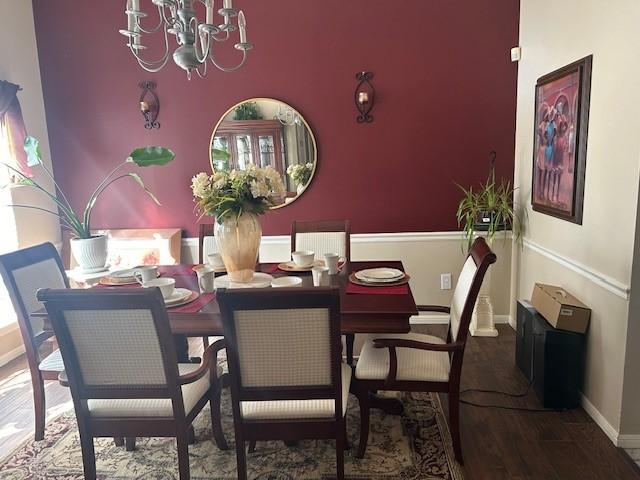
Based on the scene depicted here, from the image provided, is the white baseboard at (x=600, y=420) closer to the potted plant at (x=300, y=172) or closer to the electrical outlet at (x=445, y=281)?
the electrical outlet at (x=445, y=281)

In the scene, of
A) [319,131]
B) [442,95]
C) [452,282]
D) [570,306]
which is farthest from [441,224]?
[570,306]

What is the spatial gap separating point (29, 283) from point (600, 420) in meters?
3.09

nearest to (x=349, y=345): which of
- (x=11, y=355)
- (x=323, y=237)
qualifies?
(x=323, y=237)

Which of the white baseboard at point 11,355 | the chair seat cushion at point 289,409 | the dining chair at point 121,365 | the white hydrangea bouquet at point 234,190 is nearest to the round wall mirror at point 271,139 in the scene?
the white hydrangea bouquet at point 234,190

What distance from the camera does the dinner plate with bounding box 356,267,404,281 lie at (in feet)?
8.16

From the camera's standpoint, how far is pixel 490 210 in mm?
3686

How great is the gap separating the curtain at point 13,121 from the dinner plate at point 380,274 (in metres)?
2.91

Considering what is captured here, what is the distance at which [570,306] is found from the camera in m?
2.55

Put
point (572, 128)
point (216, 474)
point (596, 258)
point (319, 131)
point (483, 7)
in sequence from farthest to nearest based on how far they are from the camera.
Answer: point (319, 131), point (483, 7), point (572, 128), point (596, 258), point (216, 474)

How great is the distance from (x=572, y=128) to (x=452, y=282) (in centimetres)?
169

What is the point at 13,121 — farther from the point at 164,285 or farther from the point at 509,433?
the point at 509,433

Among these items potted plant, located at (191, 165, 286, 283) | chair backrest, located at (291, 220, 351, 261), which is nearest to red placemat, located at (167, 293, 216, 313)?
potted plant, located at (191, 165, 286, 283)

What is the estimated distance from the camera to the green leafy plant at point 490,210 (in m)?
3.70

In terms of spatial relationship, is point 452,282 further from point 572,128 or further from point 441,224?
point 572,128
